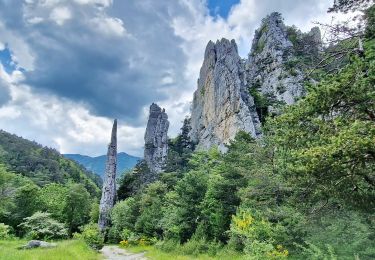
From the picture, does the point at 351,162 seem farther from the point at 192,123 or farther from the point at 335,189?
the point at 192,123

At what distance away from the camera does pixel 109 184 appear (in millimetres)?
40750

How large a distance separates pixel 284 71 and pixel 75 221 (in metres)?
35.4

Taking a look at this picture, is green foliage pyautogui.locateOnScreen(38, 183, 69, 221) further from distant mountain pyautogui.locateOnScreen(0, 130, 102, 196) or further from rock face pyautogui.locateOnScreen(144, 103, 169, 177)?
distant mountain pyautogui.locateOnScreen(0, 130, 102, 196)

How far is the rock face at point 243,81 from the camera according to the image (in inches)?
2050

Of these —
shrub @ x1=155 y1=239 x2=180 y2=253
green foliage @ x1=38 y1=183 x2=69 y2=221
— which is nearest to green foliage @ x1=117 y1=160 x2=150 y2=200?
green foliage @ x1=38 y1=183 x2=69 y2=221

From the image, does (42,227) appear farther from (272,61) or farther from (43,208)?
(272,61)

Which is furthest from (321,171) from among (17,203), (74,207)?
(74,207)

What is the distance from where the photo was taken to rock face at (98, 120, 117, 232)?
1517 inches

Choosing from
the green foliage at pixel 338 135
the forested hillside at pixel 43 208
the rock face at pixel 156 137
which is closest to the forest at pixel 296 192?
the green foliage at pixel 338 135

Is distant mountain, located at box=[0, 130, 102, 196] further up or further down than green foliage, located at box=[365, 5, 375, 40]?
further up

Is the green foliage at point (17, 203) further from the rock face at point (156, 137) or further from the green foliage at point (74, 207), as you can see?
the rock face at point (156, 137)

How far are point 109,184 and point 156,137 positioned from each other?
107 feet

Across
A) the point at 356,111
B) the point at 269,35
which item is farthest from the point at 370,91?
the point at 269,35

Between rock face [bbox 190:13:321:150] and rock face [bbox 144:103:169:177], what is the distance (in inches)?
249
